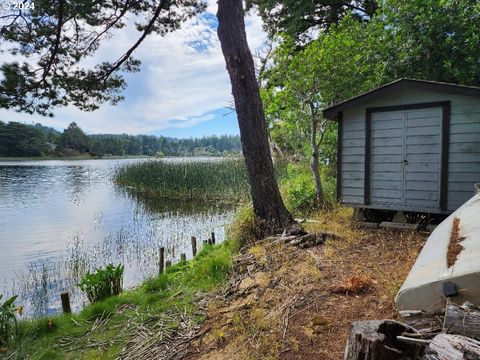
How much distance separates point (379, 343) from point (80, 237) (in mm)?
9659

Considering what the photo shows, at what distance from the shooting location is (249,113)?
5.68 meters

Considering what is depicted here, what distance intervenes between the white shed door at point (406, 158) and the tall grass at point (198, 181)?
24.0 feet

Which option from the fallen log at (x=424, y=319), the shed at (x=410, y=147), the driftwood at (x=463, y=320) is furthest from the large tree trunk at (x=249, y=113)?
the driftwood at (x=463, y=320)

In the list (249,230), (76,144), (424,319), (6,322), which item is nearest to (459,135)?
(249,230)

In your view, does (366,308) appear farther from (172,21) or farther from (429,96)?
(172,21)

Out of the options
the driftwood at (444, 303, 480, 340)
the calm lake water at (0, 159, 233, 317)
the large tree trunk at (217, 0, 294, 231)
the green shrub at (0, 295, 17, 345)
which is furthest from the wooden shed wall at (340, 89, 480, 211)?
the green shrub at (0, 295, 17, 345)

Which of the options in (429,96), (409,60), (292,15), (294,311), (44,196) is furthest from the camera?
(44,196)

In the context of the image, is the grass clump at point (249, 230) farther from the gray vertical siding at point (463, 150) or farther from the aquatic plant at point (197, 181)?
the aquatic plant at point (197, 181)

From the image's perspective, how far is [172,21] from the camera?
8.06 m

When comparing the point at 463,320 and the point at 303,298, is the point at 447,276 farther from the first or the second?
the point at 303,298

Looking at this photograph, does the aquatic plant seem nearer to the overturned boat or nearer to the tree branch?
the tree branch

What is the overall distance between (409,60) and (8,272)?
1141 centimetres

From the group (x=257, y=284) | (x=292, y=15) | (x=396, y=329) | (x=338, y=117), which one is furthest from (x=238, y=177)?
(x=396, y=329)

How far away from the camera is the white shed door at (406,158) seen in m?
5.53
